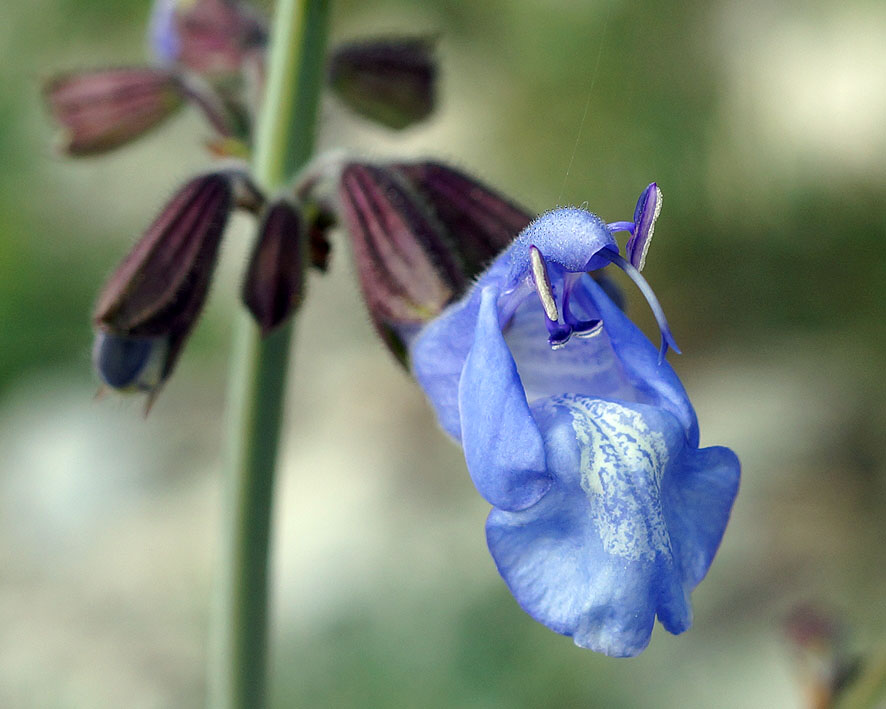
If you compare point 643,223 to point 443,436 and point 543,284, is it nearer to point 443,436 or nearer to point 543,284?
point 543,284

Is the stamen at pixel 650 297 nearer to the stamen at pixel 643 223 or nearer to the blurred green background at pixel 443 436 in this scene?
the stamen at pixel 643 223

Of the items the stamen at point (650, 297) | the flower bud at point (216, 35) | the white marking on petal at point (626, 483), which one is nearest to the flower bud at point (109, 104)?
the flower bud at point (216, 35)

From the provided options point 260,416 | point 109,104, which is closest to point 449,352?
point 260,416

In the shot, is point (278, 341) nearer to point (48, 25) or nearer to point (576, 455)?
point (576, 455)

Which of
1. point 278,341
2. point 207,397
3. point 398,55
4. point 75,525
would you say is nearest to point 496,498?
point 278,341

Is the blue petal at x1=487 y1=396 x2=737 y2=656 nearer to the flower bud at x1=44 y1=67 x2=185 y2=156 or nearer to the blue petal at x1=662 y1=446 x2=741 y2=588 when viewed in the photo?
the blue petal at x1=662 y1=446 x2=741 y2=588

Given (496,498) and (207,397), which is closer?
(496,498)
